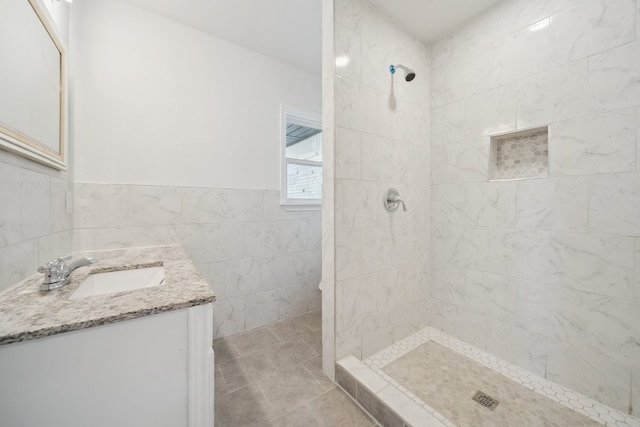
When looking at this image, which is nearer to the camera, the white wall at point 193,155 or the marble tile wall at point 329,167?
the marble tile wall at point 329,167

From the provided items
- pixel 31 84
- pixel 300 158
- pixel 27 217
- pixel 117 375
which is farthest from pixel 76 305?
pixel 300 158

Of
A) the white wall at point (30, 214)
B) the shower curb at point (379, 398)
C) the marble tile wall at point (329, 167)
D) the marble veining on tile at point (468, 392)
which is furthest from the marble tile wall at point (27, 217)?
the marble veining on tile at point (468, 392)

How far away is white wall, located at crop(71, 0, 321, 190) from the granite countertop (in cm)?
100

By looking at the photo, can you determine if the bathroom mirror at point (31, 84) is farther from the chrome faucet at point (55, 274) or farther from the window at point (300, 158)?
the window at point (300, 158)

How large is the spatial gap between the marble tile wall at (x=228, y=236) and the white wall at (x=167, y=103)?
0.42 ft

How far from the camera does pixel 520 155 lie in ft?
5.23

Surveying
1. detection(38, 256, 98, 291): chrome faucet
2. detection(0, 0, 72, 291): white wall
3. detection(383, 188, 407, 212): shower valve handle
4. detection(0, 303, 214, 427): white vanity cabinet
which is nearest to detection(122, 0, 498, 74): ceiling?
detection(0, 0, 72, 291): white wall

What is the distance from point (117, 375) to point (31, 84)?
1.25 metres

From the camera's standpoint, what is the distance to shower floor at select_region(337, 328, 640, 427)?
116 cm

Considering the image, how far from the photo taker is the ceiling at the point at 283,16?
1.64 metres

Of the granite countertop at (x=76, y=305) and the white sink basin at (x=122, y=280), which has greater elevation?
the granite countertop at (x=76, y=305)

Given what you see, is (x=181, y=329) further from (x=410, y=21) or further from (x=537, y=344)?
(x=410, y=21)

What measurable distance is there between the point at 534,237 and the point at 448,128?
3.26 ft

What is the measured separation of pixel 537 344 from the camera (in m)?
1.46
